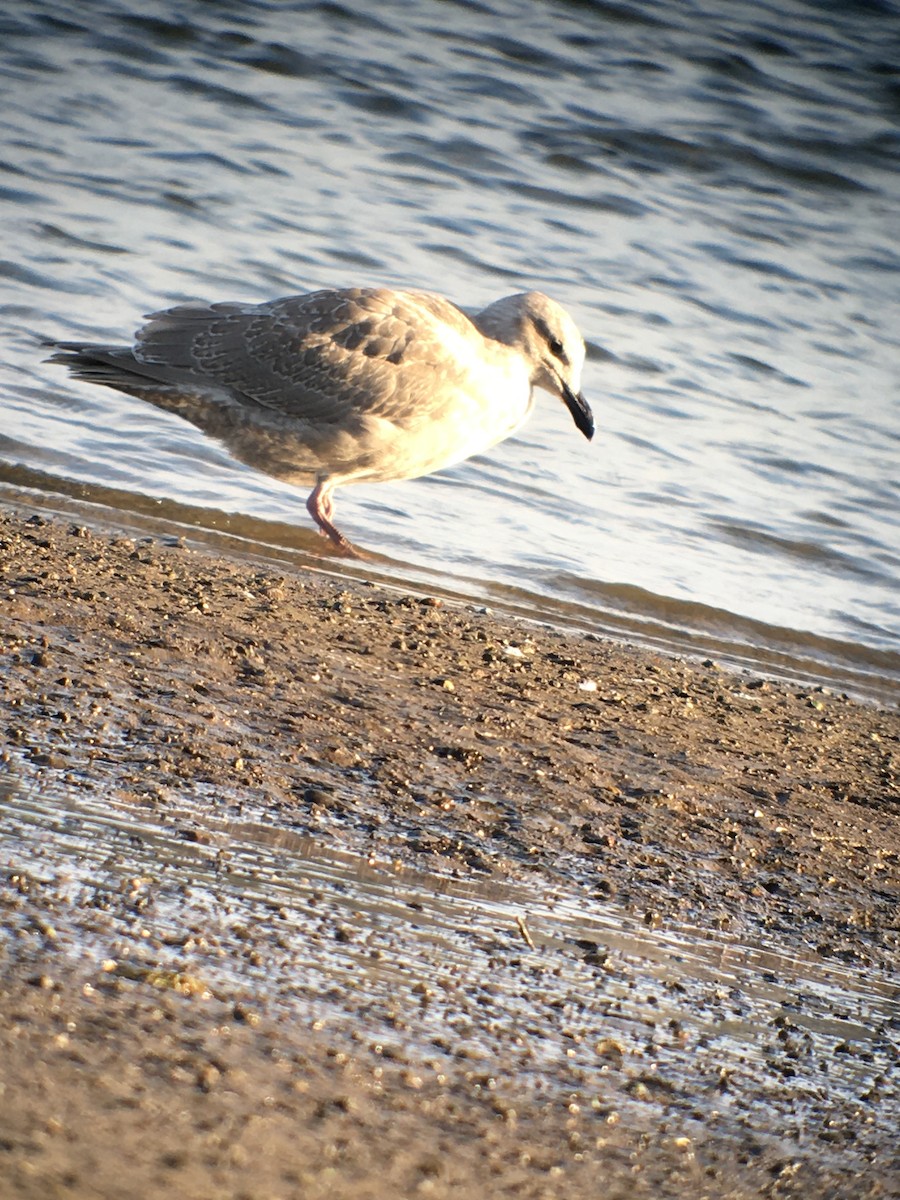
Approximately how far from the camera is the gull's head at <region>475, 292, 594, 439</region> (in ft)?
23.8

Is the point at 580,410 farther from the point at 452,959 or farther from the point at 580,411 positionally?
the point at 452,959

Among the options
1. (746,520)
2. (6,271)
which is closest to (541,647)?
(746,520)

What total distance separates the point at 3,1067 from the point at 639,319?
1017cm

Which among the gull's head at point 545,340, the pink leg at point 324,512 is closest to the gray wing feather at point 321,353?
the gull's head at point 545,340

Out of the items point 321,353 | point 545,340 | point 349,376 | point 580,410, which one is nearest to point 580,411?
point 580,410

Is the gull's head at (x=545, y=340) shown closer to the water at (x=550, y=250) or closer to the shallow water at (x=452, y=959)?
the water at (x=550, y=250)

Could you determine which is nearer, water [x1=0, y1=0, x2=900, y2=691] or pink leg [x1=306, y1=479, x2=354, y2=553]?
pink leg [x1=306, y1=479, x2=354, y2=553]

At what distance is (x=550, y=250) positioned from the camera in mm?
12859

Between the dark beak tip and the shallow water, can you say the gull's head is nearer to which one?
the dark beak tip

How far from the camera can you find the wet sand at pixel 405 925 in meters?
A: 2.26

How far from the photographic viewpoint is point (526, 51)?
1700 cm

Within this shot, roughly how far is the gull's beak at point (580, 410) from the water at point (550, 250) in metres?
0.62

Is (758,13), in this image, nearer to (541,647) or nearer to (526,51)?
(526,51)

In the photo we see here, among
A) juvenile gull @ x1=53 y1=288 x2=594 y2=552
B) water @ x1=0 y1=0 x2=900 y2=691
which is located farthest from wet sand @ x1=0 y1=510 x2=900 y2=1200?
water @ x1=0 y1=0 x2=900 y2=691
